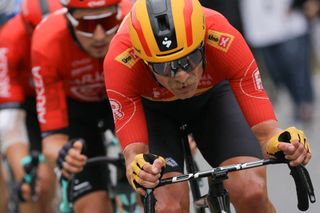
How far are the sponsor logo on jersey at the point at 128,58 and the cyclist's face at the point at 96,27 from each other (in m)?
1.23

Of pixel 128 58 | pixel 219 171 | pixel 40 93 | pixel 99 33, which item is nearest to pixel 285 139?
pixel 219 171

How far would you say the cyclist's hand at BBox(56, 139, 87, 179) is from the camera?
729 centimetres

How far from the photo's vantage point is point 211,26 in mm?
6695

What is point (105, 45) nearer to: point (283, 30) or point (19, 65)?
point (19, 65)

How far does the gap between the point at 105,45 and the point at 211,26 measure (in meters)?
1.50

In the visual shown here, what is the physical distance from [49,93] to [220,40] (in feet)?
6.25

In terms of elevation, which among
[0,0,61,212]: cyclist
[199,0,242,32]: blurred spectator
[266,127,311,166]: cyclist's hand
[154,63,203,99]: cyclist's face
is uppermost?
[154,63,203,99]: cyclist's face

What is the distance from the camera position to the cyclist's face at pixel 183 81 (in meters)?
6.37

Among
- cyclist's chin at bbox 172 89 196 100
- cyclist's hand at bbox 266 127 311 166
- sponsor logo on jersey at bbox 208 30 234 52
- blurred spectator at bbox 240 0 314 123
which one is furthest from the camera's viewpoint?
blurred spectator at bbox 240 0 314 123

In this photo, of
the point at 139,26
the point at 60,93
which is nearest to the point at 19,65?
the point at 60,93

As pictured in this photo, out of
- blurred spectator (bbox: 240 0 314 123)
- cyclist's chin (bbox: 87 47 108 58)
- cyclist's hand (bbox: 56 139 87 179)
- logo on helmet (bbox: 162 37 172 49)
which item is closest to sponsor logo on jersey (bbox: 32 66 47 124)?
cyclist's chin (bbox: 87 47 108 58)

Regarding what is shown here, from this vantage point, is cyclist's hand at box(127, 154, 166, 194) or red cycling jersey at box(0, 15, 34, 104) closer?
cyclist's hand at box(127, 154, 166, 194)

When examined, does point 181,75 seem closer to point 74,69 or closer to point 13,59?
point 74,69

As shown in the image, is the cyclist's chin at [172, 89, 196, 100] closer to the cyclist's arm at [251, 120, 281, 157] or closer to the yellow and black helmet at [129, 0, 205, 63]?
the yellow and black helmet at [129, 0, 205, 63]
